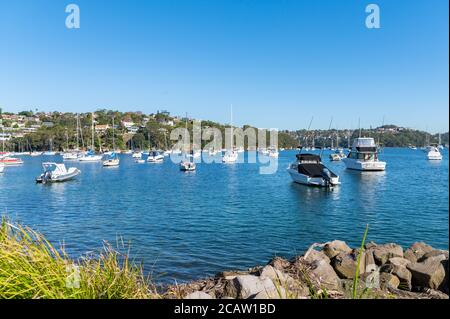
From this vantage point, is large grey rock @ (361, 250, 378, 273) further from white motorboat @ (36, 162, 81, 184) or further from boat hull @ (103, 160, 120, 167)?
boat hull @ (103, 160, 120, 167)

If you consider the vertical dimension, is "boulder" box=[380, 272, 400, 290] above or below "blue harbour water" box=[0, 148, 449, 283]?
above

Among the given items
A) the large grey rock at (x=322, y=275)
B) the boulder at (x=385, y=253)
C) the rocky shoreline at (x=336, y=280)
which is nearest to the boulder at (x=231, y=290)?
the rocky shoreline at (x=336, y=280)

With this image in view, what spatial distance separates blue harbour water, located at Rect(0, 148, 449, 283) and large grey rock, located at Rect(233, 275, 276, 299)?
4.36 metres

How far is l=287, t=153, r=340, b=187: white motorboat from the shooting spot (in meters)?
38.0

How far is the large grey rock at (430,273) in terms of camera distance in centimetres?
817

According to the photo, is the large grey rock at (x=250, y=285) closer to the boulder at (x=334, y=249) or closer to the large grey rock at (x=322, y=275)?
the large grey rock at (x=322, y=275)

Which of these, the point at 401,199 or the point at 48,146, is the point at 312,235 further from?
the point at 48,146

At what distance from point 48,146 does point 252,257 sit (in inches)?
5874

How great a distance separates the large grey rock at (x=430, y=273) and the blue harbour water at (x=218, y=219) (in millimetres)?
5922

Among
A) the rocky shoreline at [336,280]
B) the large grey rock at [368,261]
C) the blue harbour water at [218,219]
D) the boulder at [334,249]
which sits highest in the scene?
the rocky shoreline at [336,280]

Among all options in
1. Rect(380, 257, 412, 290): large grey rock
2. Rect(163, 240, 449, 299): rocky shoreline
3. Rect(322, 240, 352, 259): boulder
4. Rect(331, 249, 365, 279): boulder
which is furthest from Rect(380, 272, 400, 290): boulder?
Rect(322, 240, 352, 259): boulder

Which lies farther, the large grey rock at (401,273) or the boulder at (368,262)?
the boulder at (368,262)
